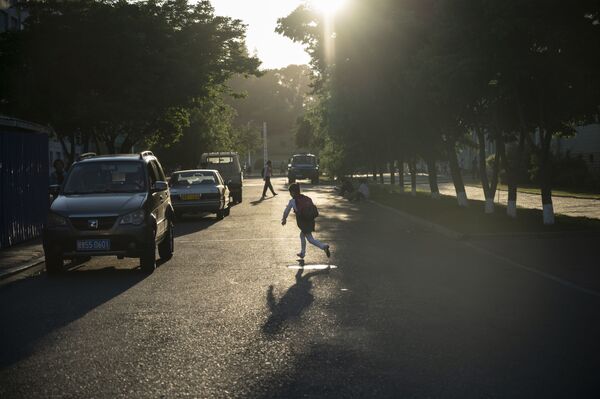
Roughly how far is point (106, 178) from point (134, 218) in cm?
155

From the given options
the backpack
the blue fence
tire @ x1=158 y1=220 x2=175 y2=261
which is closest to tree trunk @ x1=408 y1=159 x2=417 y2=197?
the blue fence

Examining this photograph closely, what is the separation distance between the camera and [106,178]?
1402 centimetres

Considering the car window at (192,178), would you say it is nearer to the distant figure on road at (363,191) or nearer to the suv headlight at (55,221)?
the distant figure on road at (363,191)

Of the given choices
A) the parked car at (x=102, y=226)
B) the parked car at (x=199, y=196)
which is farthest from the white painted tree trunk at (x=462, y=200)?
the parked car at (x=102, y=226)

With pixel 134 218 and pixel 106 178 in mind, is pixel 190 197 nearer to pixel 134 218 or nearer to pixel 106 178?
pixel 106 178

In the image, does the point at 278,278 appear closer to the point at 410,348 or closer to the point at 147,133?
the point at 410,348

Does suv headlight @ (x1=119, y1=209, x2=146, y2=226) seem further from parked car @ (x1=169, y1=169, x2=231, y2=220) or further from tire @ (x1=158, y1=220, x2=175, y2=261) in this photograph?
parked car @ (x1=169, y1=169, x2=231, y2=220)

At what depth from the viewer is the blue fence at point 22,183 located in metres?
17.9

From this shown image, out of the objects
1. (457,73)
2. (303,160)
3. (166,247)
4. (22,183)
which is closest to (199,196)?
(22,183)

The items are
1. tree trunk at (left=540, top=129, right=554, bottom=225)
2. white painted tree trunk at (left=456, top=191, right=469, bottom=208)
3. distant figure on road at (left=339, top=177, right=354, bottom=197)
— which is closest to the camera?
tree trunk at (left=540, top=129, right=554, bottom=225)

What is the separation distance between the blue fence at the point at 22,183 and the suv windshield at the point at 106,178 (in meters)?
4.30

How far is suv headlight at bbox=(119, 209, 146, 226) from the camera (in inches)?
501

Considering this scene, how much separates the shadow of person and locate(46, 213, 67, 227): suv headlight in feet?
12.3

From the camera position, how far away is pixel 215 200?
2562 cm
